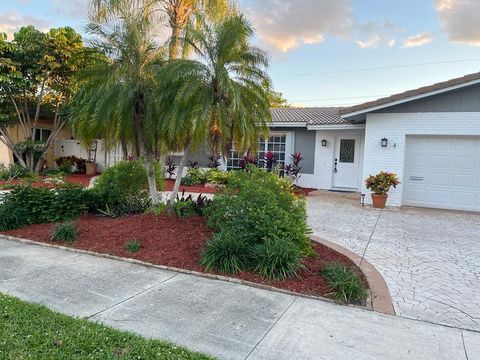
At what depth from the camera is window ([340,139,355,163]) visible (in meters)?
14.0

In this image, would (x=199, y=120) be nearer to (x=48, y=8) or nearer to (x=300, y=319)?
(x=300, y=319)

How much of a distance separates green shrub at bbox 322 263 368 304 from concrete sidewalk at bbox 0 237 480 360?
20 centimetres

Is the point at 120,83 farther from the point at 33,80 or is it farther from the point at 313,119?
the point at 33,80

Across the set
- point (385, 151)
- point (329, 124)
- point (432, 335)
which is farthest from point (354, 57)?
point (432, 335)

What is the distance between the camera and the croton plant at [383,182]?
10.3m

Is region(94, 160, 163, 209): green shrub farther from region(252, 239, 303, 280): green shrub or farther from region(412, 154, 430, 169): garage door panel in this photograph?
region(412, 154, 430, 169): garage door panel

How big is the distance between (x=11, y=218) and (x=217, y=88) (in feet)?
15.1

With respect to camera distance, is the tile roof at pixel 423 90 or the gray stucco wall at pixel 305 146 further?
the gray stucco wall at pixel 305 146

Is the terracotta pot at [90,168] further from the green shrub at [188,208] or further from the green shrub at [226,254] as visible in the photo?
the green shrub at [226,254]

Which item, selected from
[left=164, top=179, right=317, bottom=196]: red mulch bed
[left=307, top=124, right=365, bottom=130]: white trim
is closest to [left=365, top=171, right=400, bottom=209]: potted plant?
[left=164, top=179, right=317, bottom=196]: red mulch bed

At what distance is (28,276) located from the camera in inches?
174

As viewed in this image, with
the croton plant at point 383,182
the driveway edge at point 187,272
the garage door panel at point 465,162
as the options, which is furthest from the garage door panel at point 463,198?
the driveway edge at point 187,272

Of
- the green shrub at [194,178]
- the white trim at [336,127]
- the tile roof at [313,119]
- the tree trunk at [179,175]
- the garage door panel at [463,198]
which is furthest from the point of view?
the green shrub at [194,178]

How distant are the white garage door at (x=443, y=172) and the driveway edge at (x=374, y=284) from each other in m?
6.03
